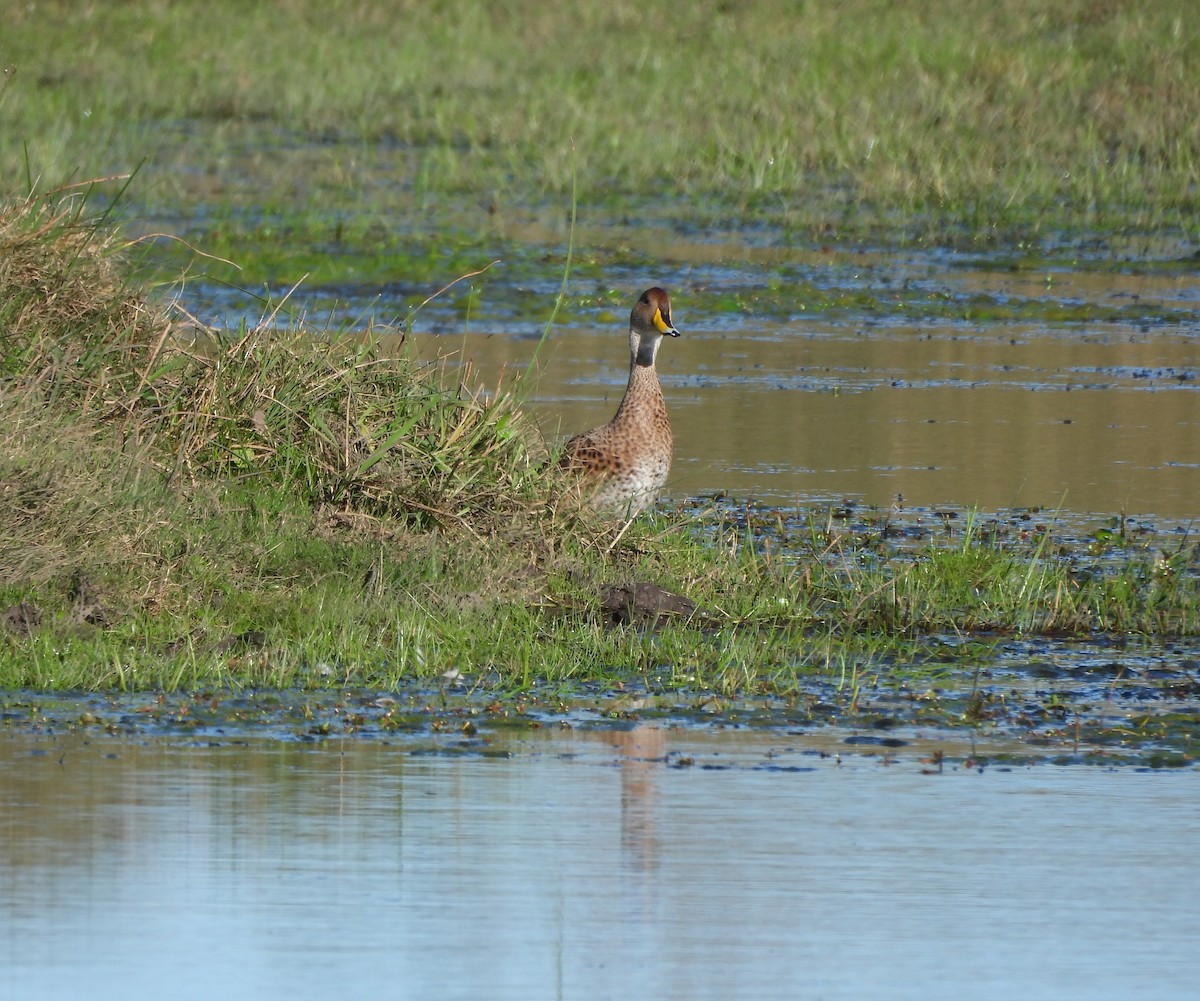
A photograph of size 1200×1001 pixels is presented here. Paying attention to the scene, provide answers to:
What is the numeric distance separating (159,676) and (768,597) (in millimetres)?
2224

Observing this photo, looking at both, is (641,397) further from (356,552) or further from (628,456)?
(356,552)

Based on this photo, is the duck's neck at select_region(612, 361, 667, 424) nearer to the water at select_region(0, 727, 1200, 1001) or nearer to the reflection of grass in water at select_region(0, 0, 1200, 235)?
the water at select_region(0, 727, 1200, 1001)

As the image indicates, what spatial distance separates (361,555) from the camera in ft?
30.4

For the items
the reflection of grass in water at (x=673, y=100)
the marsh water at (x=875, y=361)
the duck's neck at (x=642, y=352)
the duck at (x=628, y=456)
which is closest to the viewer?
the duck at (x=628, y=456)

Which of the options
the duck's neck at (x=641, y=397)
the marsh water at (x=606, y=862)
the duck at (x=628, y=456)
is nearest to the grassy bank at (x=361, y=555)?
the duck at (x=628, y=456)

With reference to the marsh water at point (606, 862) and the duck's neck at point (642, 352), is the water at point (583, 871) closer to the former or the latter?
the marsh water at point (606, 862)

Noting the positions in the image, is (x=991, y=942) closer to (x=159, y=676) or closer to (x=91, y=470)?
(x=159, y=676)

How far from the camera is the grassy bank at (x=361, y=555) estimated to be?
27.8ft

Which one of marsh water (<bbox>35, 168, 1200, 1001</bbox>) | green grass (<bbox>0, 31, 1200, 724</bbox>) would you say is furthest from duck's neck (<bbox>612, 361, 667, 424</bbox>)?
marsh water (<bbox>35, 168, 1200, 1001</bbox>)

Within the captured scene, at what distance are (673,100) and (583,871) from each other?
1865cm

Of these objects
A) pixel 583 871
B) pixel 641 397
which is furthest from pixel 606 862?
pixel 641 397

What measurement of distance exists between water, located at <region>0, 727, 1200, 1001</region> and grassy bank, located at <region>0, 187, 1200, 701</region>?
33.0 inches

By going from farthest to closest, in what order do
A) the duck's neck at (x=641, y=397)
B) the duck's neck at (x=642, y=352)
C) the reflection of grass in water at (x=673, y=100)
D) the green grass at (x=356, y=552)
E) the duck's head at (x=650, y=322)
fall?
the reflection of grass in water at (x=673, y=100)
the duck's head at (x=650, y=322)
the duck's neck at (x=642, y=352)
the duck's neck at (x=641, y=397)
the green grass at (x=356, y=552)

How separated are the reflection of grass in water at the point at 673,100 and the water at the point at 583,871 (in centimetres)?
1205
